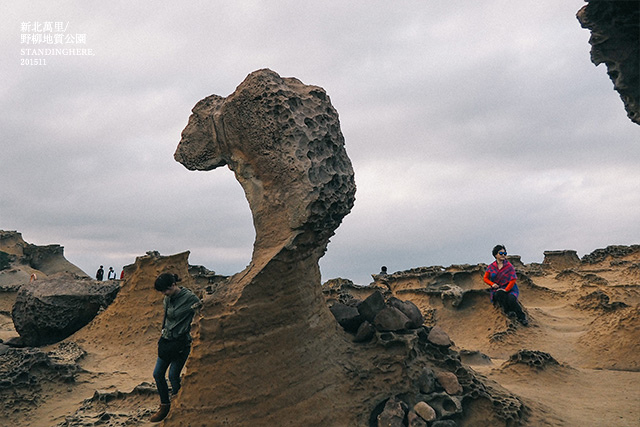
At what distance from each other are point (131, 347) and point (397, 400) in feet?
20.9

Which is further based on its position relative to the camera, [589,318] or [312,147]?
[589,318]

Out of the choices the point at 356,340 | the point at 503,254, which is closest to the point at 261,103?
the point at 356,340

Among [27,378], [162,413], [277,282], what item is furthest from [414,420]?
[27,378]

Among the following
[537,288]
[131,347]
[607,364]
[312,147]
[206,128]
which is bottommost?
[607,364]

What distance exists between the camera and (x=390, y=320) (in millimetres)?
4617

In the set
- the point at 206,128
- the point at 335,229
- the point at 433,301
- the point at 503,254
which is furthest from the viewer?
the point at 433,301

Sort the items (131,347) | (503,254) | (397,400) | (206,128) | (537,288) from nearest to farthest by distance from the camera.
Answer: (397,400) → (206,128) → (503,254) → (131,347) → (537,288)

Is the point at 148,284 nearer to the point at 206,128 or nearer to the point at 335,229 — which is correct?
the point at 206,128

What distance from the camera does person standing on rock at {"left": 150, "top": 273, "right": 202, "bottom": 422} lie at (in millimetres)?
4273

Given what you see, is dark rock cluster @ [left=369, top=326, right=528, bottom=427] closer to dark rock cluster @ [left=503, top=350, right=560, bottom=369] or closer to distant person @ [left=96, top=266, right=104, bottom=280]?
dark rock cluster @ [left=503, top=350, right=560, bottom=369]

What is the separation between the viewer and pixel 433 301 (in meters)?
10.9

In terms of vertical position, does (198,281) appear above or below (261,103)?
below

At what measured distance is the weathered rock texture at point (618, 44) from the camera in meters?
3.12

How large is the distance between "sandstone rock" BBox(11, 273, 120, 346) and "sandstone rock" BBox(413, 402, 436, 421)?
7.78 meters
